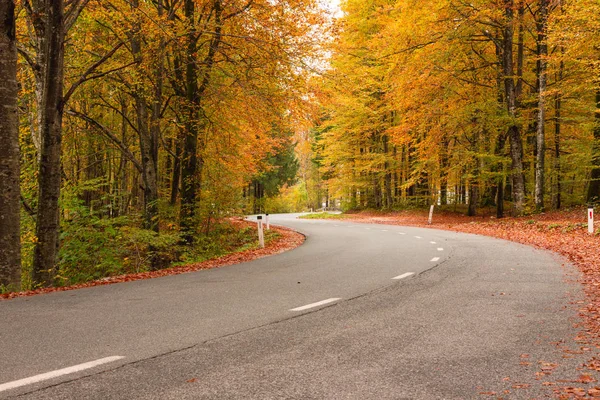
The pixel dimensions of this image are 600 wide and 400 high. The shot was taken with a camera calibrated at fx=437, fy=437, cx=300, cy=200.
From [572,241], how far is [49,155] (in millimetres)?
14102

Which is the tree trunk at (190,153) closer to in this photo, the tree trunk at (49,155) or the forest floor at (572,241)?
the tree trunk at (49,155)

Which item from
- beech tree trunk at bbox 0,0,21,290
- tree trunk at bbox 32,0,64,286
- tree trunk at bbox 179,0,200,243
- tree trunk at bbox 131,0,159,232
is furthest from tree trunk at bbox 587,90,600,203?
beech tree trunk at bbox 0,0,21,290

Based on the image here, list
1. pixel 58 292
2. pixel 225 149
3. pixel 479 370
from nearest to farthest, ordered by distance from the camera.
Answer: pixel 479 370 < pixel 58 292 < pixel 225 149

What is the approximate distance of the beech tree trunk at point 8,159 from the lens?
8.21 meters

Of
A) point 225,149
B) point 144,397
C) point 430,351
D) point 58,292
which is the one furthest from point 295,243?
point 144,397

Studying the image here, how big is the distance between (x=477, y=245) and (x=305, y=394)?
11355 mm

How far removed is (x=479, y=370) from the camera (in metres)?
3.57

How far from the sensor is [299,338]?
4438mm

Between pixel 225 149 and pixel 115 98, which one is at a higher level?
pixel 115 98

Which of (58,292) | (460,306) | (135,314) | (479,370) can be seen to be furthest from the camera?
(58,292)

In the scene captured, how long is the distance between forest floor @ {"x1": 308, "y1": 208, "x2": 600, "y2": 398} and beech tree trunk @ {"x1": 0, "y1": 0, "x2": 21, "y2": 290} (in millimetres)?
8981

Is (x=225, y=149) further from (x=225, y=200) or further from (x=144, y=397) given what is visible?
(x=144, y=397)

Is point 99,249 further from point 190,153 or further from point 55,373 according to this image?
point 55,373

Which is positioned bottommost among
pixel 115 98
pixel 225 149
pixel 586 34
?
pixel 225 149
